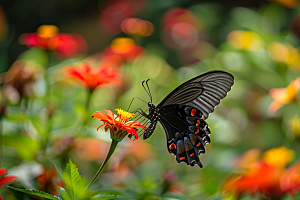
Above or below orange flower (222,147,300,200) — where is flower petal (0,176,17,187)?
below

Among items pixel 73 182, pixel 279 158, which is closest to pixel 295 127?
pixel 279 158

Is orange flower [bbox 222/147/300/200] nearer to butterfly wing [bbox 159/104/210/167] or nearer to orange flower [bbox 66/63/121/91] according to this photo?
butterfly wing [bbox 159/104/210/167]

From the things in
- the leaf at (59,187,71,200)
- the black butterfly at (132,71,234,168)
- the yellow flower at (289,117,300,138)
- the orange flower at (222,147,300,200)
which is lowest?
the leaf at (59,187,71,200)

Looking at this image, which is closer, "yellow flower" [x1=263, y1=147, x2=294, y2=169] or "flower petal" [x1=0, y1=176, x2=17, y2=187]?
"flower petal" [x1=0, y1=176, x2=17, y2=187]

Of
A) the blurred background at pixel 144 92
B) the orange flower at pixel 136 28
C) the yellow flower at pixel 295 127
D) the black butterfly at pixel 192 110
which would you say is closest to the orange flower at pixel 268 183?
the blurred background at pixel 144 92

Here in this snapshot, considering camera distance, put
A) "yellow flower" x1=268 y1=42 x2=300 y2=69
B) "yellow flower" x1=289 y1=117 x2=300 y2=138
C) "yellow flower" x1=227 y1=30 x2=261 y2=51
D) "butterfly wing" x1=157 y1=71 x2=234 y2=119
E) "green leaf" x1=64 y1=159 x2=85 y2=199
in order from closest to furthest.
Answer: "green leaf" x1=64 y1=159 x2=85 y2=199, "butterfly wing" x1=157 y1=71 x2=234 y2=119, "yellow flower" x1=289 y1=117 x2=300 y2=138, "yellow flower" x1=268 y1=42 x2=300 y2=69, "yellow flower" x1=227 y1=30 x2=261 y2=51

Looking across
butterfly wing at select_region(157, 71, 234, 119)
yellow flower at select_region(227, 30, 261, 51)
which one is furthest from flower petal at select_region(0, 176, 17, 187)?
yellow flower at select_region(227, 30, 261, 51)

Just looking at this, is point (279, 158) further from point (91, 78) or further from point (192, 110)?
point (91, 78)
